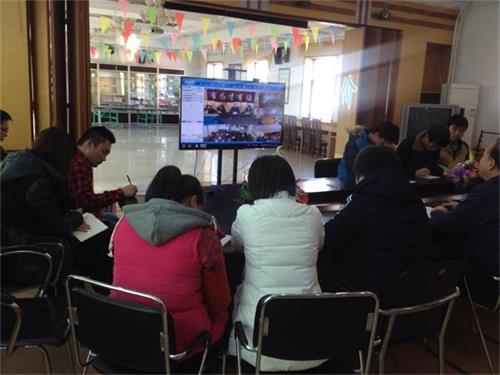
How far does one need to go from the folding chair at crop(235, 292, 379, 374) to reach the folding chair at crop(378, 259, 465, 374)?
0.21 meters

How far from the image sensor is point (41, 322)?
5.42 feet

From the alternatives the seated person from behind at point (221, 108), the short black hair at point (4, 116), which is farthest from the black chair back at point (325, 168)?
the short black hair at point (4, 116)

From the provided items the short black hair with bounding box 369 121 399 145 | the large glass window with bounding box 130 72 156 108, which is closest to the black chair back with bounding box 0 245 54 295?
the short black hair with bounding box 369 121 399 145

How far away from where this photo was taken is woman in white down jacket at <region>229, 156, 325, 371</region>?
4.78ft

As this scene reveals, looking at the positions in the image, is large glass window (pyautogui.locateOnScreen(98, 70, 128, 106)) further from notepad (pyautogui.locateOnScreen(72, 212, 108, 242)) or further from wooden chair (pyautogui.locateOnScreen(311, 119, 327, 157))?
notepad (pyautogui.locateOnScreen(72, 212, 108, 242))

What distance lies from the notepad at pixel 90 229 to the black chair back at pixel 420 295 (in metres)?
1.39

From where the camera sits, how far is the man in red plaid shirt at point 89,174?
2500mm

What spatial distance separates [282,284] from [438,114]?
184 inches

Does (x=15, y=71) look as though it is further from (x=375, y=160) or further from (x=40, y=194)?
(x=375, y=160)

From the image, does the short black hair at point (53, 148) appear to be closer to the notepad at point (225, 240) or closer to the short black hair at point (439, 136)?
the notepad at point (225, 240)

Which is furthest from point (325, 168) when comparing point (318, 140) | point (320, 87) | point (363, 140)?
point (320, 87)

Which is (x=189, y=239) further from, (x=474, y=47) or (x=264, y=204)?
(x=474, y=47)

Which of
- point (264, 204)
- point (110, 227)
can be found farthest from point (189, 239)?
point (110, 227)

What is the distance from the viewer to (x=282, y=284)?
1465 mm
